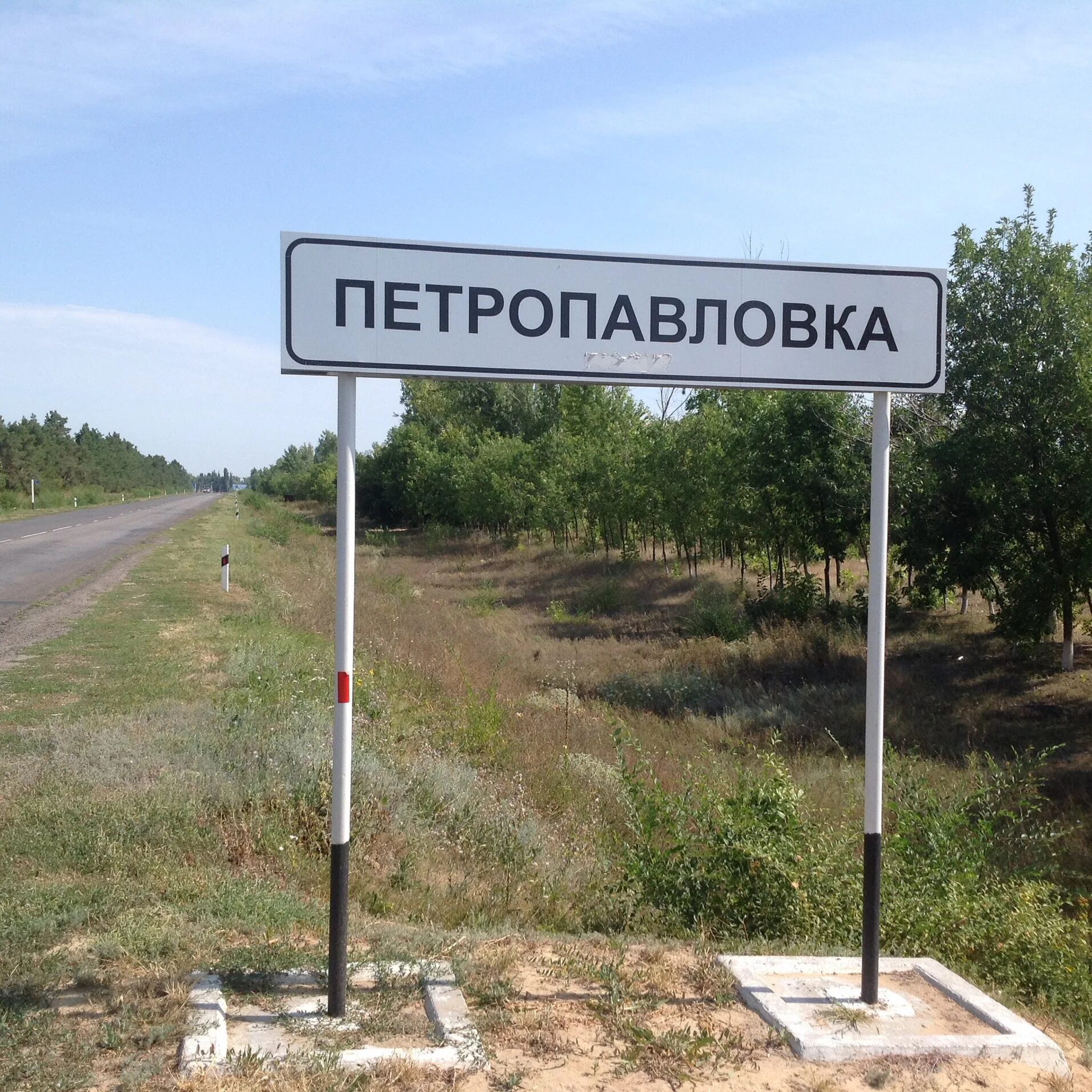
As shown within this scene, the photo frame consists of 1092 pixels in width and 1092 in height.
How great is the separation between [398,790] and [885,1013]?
3771 millimetres

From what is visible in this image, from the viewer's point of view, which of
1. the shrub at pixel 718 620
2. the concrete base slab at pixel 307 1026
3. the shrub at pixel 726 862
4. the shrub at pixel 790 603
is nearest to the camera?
the concrete base slab at pixel 307 1026

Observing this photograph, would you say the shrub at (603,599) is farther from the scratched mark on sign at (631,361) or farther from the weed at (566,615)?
the scratched mark on sign at (631,361)

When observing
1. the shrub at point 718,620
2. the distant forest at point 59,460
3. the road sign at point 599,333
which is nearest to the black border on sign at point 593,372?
the road sign at point 599,333

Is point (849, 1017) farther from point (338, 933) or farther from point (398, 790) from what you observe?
point (398, 790)

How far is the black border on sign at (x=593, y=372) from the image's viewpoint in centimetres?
351

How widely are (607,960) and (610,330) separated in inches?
97.7

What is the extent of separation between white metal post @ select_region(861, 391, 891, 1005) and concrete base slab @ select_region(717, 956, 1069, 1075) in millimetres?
147

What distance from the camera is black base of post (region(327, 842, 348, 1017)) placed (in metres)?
3.38

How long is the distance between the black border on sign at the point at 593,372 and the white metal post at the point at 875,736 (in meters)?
0.27

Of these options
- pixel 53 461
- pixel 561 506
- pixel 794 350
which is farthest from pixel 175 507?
pixel 794 350

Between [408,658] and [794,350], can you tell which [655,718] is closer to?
[408,658]

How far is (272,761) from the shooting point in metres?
6.51

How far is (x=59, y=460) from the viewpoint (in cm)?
8494

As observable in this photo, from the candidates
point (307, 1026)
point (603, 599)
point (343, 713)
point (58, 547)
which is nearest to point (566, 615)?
point (603, 599)
